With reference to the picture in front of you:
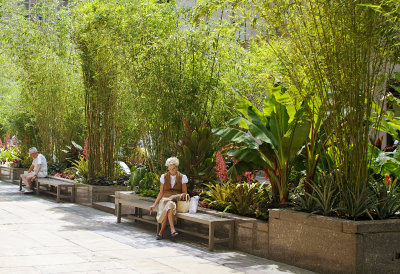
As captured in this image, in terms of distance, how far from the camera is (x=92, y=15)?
1285 cm

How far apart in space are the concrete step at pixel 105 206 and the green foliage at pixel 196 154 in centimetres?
277

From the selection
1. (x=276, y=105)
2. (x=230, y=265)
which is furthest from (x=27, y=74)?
(x=230, y=265)

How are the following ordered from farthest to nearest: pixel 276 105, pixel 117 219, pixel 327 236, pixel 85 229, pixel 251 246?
pixel 117 219 < pixel 85 229 < pixel 276 105 < pixel 251 246 < pixel 327 236

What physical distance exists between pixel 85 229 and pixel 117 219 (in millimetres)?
1104

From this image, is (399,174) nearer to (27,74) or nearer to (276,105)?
(276,105)

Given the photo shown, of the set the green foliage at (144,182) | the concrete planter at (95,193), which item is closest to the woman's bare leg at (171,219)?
the green foliage at (144,182)

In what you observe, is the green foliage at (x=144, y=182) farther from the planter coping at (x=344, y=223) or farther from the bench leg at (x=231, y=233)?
the planter coping at (x=344, y=223)

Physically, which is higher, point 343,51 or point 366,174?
point 343,51

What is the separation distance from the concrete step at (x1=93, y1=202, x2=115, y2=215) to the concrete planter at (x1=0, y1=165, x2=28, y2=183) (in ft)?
25.5

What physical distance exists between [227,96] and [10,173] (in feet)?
36.7

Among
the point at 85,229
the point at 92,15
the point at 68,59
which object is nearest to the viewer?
the point at 85,229

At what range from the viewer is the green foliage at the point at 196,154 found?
10828mm

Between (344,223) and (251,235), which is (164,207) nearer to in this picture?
(251,235)

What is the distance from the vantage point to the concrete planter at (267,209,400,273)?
267 inches
